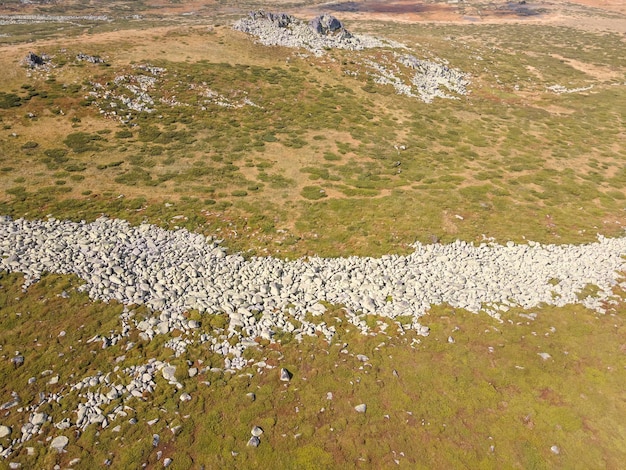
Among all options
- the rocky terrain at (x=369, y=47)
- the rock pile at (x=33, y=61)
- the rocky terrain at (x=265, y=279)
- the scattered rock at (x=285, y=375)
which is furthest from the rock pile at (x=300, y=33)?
the scattered rock at (x=285, y=375)

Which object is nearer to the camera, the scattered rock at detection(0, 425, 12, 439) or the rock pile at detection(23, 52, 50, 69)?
the scattered rock at detection(0, 425, 12, 439)

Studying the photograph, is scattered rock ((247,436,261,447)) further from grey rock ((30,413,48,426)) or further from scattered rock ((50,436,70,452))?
grey rock ((30,413,48,426))

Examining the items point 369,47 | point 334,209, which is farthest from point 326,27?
point 334,209

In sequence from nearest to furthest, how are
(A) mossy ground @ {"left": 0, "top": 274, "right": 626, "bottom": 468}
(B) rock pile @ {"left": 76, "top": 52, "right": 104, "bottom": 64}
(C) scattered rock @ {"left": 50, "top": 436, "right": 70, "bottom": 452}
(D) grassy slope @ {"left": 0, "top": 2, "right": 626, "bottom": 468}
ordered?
(C) scattered rock @ {"left": 50, "top": 436, "right": 70, "bottom": 452}
(A) mossy ground @ {"left": 0, "top": 274, "right": 626, "bottom": 468}
(D) grassy slope @ {"left": 0, "top": 2, "right": 626, "bottom": 468}
(B) rock pile @ {"left": 76, "top": 52, "right": 104, "bottom": 64}

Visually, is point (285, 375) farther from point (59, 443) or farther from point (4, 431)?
point (4, 431)

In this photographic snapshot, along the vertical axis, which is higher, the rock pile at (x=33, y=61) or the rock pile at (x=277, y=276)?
the rock pile at (x=33, y=61)

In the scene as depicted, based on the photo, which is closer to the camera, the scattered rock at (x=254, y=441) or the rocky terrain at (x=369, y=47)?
the scattered rock at (x=254, y=441)

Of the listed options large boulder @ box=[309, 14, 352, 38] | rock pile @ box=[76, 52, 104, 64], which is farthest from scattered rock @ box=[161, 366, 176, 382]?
large boulder @ box=[309, 14, 352, 38]

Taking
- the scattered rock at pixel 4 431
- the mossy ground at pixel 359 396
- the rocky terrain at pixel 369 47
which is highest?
the rocky terrain at pixel 369 47

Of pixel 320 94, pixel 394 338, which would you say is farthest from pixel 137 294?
pixel 320 94

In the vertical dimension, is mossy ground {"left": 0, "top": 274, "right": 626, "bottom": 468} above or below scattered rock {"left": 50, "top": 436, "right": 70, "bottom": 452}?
below

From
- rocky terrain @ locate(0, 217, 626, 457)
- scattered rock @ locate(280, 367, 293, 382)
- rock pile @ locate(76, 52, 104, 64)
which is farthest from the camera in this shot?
rock pile @ locate(76, 52, 104, 64)

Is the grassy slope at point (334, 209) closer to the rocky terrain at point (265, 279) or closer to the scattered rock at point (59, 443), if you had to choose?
the scattered rock at point (59, 443)
